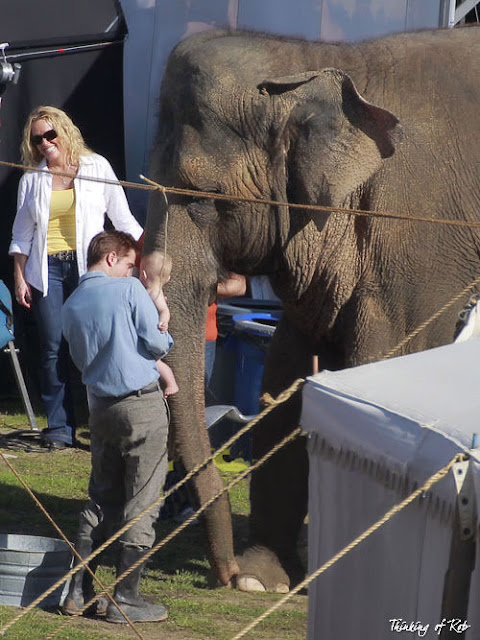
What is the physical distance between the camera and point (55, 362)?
8.49 m

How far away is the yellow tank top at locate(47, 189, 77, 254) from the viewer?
26.4ft

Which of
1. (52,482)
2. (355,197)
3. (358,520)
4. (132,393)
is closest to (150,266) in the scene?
(132,393)

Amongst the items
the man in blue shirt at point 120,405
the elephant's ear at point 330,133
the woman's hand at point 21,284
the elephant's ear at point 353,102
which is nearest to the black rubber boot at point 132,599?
the man in blue shirt at point 120,405

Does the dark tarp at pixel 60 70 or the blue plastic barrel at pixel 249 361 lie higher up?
the dark tarp at pixel 60 70

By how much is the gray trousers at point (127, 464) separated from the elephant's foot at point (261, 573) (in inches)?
26.4

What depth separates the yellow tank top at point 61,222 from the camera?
804 centimetres

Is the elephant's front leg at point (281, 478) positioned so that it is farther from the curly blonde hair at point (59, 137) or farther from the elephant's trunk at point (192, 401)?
the curly blonde hair at point (59, 137)

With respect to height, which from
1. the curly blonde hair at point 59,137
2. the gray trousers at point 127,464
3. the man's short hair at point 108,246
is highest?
the curly blonde hair at point 59,137

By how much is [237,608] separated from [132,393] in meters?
1.04

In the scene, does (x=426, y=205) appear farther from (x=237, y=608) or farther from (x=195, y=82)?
(x=237, y=608)

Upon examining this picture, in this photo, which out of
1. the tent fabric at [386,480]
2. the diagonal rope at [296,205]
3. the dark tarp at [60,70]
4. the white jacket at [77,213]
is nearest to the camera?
the tent fabric at [386,480]

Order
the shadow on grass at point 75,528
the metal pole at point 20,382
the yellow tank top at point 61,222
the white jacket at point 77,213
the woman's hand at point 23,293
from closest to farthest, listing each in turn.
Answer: the shadow on grass at point 75,528 < the white jacket at point 77,213 < the yellow tank top at point 61,222 < the woman's hand at point 23,293 < the metal pole at point 20,382

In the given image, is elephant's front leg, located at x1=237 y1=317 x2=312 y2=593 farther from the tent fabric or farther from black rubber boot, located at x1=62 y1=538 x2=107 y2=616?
the tent fabric

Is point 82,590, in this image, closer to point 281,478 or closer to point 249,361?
point 281,478
